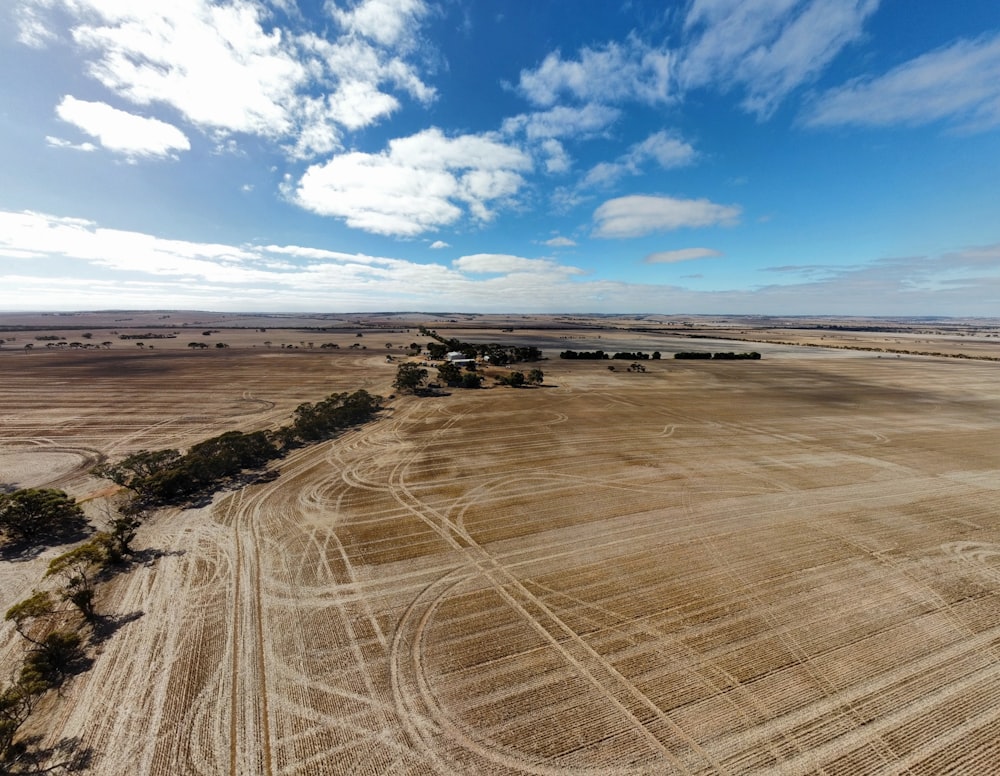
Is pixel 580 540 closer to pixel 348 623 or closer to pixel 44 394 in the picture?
pixel 348 623

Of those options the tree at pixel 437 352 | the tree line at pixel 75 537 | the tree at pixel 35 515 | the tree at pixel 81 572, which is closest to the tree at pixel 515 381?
the tree at pixel 437 352

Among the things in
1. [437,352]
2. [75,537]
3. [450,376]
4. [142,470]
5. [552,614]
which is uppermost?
[437,352]

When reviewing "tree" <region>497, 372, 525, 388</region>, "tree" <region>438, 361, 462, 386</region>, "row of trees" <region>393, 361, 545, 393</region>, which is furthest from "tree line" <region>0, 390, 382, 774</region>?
"tree" <region>497, 372, 525, 388</region>

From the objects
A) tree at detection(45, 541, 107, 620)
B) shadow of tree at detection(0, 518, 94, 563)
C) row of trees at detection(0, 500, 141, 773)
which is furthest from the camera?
shadow of tree at detection(0, 518, 94, 563)

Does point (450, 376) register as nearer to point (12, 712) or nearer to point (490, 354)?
point (490, 354)

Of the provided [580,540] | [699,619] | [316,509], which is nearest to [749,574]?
[699,619]

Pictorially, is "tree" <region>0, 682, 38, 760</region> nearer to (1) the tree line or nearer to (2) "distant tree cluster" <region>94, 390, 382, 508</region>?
(1) the tree line

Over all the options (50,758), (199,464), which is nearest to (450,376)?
(199,464)
